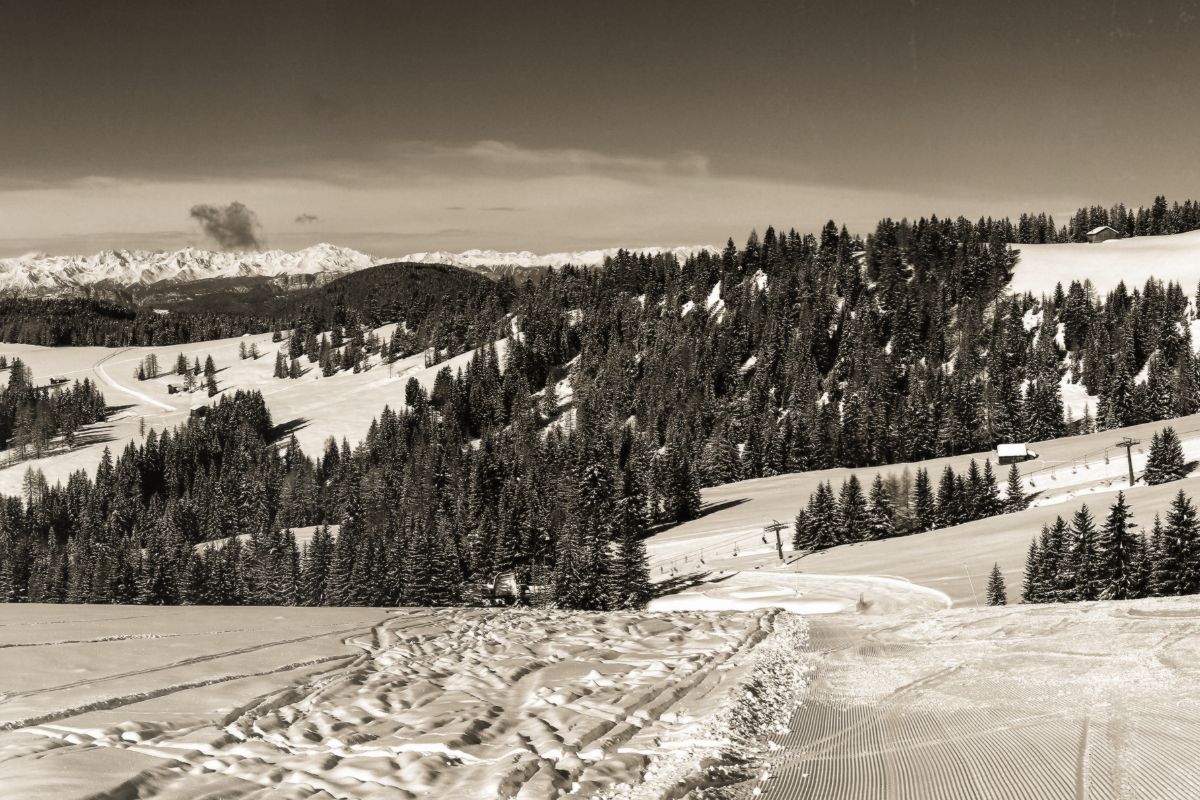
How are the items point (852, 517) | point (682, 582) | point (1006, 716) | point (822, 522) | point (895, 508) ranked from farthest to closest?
1. point (895, 508)
2. point (852, 517)
3. point (822, 522)
4. point (682, 582)
5. point (1006, 716)

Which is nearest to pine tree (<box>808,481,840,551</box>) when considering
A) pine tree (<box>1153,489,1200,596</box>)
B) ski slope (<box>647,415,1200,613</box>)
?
ski slope (<box>647,415,1200,613</box>)

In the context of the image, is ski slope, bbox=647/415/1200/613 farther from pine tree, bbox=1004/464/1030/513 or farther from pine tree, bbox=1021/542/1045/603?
pine tree, bbox=1021/542/1045/603

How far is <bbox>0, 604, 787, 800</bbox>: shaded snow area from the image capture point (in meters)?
10.3

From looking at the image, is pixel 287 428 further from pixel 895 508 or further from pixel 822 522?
pixel 895 508

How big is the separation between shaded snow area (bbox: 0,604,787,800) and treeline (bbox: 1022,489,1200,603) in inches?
1105

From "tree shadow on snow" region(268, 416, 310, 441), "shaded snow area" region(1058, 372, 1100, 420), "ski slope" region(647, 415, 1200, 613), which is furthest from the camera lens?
"tree shadow on snow" region(268, 416, 310, 441)

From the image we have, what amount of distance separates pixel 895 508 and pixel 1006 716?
72023mm

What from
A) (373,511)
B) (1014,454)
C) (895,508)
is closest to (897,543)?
(895,508)

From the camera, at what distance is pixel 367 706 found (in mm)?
14141

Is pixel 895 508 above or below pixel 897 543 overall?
above

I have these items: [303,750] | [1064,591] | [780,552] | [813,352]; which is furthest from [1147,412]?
[303,750]

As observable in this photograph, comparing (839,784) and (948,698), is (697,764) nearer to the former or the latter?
(839,784)

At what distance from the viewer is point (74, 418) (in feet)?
626

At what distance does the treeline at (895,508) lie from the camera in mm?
74750
